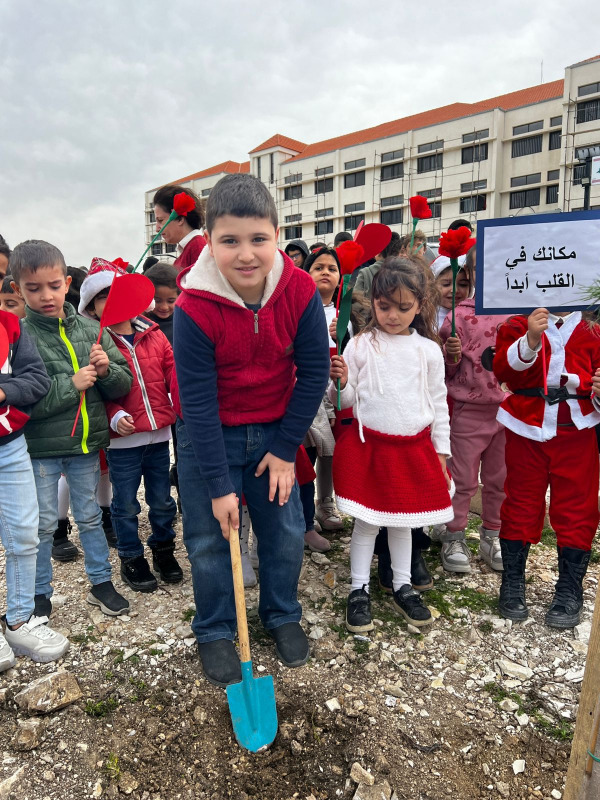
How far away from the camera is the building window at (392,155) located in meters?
37.7

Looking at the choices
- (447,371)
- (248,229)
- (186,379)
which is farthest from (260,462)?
(447,371)

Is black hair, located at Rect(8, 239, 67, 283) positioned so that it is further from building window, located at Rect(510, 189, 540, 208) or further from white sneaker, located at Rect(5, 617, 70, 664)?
building window, located at Rect(510, 189, 540, 208)

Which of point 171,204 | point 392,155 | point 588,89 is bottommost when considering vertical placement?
point 171,204

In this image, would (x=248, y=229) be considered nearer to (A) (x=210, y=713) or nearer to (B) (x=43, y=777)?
(A) (x=210, y=713)

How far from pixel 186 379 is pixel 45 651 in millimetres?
1367

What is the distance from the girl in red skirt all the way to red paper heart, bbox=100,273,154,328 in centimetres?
99

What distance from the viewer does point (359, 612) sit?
2529 millimetres

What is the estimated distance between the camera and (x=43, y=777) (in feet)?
5.73

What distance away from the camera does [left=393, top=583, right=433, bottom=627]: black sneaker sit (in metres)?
2.53

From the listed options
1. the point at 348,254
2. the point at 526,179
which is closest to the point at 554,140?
the point at 526,179

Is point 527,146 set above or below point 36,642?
above

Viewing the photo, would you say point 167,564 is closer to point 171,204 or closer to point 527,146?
point 171,204

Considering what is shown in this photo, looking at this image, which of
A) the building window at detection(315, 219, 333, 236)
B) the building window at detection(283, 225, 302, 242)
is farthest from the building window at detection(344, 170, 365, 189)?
the building window at detection(283, 225, 302, 242)

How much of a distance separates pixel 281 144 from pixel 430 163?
13652 millimetres
